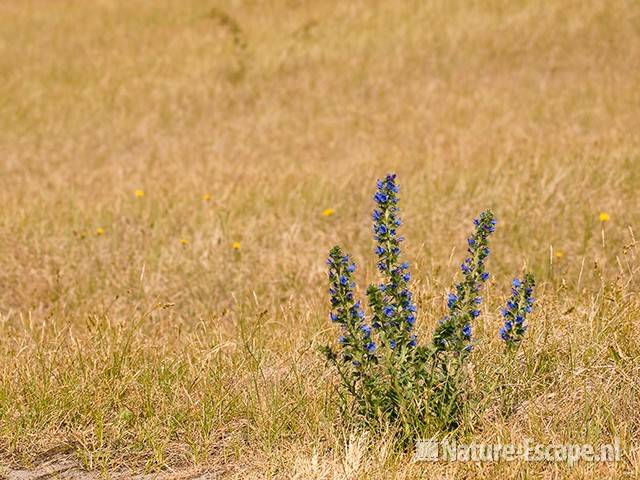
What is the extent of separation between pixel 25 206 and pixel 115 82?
5.97 metres

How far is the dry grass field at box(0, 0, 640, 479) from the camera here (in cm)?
353

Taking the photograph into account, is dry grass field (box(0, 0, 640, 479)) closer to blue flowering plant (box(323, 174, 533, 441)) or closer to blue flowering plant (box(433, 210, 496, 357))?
blue flowering plant (box(323, 174, 533, 441))

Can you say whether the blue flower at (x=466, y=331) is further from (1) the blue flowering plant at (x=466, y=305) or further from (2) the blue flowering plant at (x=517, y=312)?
(2) the blue flowering plant at (x=517, y=312)

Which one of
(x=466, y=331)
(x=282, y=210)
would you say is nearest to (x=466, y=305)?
(x=466, y=331)

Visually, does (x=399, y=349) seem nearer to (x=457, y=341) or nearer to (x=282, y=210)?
(x=457, y=341)

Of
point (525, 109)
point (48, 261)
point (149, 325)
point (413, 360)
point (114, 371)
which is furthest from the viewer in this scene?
point (525, 109)

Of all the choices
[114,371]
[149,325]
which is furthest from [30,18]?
[114,371]

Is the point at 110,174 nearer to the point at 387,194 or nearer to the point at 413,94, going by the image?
the point at 413,94

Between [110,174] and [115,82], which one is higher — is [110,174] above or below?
below

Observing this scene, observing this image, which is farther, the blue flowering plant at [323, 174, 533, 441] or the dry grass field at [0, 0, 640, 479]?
the dry grass field at [0, 0, 640, 479]

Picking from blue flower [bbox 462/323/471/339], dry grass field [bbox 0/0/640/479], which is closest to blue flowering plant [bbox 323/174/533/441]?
blue flower [bbox 462/323/471/339]

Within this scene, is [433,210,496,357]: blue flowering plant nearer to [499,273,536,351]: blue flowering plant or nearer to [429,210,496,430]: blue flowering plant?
[429,210,496,430]: blue flowering plant

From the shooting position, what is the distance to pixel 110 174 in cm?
970

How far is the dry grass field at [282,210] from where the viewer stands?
3533 millimetres
